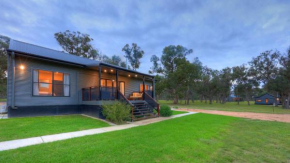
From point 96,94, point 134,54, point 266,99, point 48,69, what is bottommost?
point 266,99

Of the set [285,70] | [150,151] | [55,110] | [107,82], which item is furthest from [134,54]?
[150,151]

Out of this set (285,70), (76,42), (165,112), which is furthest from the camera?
(76,42)

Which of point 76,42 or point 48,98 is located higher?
point 76,42

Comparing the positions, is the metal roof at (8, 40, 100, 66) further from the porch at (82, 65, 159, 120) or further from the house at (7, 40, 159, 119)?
the porch at (82, 65, 159, 120)

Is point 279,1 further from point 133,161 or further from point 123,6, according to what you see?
point 133,161

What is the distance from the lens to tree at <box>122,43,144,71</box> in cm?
3734

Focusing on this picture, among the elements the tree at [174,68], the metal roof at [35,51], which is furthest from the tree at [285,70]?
the metal roof at [35,51]

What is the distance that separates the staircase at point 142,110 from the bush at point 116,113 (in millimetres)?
1471

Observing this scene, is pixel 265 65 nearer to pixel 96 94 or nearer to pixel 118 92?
pixel 118 92

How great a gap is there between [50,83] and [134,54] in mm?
29449

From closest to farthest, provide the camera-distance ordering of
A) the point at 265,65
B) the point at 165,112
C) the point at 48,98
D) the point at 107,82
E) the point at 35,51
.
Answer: the point at 48,98 < the point at 35,51 < the point at 165,112 < the point at 107,82 < the point at 265,65

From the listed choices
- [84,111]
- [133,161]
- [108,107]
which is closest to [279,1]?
[108,107]

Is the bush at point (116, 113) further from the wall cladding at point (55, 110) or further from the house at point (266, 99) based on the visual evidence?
the house at point (266, 99)

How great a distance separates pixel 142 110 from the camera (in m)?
10.9
